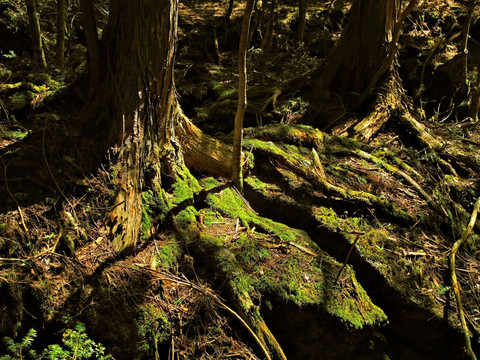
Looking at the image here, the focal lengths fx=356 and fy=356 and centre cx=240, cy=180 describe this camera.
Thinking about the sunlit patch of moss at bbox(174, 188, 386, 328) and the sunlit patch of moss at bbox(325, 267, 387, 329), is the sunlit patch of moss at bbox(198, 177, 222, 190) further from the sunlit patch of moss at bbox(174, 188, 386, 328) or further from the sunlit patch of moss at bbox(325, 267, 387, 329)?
the sunlit patch of moss at bbox(325, 267, 387, 329)

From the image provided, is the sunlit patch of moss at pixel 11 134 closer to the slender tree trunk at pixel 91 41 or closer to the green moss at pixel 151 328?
the slender tree trunk at pixel 91 41

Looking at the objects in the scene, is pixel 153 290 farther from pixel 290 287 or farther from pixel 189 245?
Result: pixel 290 287

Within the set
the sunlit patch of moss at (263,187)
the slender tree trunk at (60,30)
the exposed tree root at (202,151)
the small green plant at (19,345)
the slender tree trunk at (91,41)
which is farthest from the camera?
the slender tree trunk at (60,30)

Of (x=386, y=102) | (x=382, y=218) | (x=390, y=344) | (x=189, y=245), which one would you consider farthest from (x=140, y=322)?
(x=386, y=102)

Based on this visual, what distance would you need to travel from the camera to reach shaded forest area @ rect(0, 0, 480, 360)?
287 cm

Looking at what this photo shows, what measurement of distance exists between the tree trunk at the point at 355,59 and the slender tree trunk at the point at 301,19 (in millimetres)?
3849

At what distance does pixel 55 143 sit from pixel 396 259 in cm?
382

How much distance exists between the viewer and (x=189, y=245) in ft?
11.5

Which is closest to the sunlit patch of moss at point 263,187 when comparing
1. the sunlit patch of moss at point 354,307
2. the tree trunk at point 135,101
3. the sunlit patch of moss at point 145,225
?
the tree trunk at point 135,101

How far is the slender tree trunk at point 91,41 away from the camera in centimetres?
373

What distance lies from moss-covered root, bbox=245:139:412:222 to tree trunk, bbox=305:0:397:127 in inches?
70.5

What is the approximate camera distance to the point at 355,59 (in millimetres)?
6289

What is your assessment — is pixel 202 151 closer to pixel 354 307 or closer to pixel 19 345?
pixel 354 307

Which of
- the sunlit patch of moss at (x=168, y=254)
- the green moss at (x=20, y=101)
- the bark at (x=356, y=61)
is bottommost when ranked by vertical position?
the sunlit patch of moss at (x=168, y=254)
